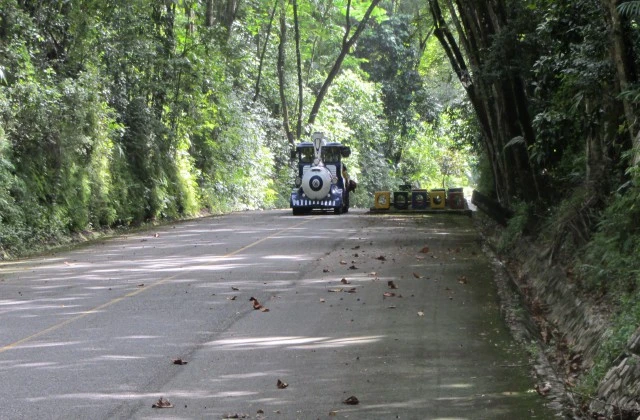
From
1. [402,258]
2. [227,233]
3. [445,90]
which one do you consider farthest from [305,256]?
[445,90]

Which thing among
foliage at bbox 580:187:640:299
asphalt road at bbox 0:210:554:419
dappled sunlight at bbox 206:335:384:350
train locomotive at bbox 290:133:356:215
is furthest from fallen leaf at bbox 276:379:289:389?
train locomotive at bbox 290:133:356:215

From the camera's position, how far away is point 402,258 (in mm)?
21203

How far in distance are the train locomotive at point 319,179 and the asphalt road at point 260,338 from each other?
17.7m

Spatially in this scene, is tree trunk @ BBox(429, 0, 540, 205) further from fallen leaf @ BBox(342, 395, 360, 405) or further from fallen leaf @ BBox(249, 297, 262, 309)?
fallen leaf @ BBox(342, 395, 360, 405)

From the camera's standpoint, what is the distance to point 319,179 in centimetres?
3994

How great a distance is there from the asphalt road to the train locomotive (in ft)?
58.0

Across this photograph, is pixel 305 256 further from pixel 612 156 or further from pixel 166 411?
pixel 166 411

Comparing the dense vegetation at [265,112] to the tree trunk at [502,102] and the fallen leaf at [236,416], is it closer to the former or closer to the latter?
the tree trunk at [502,102]

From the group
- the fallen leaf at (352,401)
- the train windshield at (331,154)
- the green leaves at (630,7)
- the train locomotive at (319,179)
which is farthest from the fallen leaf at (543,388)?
the train windshield at (331,154)

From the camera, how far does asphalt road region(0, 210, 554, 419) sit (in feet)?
28.7

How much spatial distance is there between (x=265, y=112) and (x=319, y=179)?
1953cm

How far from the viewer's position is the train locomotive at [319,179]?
1577 inches

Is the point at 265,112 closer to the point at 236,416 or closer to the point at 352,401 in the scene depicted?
the point at 352,401

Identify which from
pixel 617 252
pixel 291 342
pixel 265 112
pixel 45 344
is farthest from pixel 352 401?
pixel 265 112
